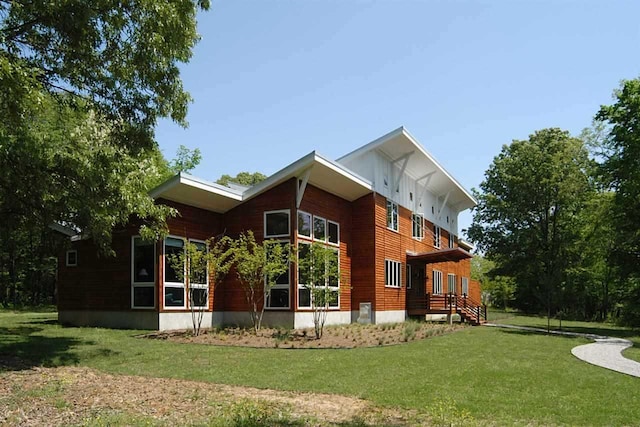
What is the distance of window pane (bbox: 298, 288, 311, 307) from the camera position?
18797 mm

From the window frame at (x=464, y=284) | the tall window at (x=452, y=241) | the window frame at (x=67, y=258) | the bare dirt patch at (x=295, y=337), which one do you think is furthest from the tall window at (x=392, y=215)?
the window frame at (x=464, y=284)

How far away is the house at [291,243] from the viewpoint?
Answer: 683 inches

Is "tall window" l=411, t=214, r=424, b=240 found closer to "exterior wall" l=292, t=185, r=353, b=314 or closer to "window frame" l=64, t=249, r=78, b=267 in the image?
"exterior wall" l=292, t=185, r=353, b=314

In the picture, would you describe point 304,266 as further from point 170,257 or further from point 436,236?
point 436,236

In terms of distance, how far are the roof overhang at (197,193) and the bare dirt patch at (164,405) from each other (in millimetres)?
8179

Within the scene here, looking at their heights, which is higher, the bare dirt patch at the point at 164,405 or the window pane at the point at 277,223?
the window pane at the point at 277,223

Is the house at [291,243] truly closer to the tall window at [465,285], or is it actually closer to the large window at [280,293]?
the large window at [280,293]

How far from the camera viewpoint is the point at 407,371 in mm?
10258

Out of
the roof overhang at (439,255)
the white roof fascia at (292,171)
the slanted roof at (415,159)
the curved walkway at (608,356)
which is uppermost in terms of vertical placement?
the slanted roof at (415,159)

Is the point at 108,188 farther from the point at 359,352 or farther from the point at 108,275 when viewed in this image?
the point at 108,275

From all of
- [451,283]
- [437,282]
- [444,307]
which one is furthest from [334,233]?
[451,283]

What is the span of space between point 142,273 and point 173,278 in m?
1.01

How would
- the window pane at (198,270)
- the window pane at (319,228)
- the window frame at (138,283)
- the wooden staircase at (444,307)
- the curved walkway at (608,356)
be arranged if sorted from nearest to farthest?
the curved walkway at (608,356)
the window pane at (198,270)
the window frame at (138,283)
the window pane at (319,228)
the wooden staircase at (444,307)

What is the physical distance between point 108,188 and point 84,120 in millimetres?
1648
